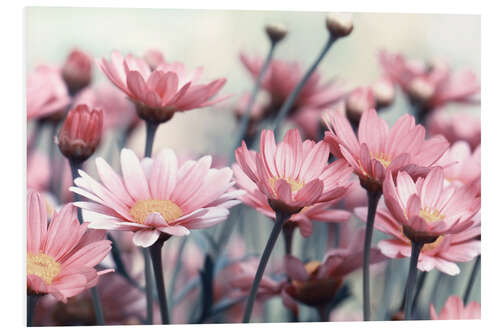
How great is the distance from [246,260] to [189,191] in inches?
5.6

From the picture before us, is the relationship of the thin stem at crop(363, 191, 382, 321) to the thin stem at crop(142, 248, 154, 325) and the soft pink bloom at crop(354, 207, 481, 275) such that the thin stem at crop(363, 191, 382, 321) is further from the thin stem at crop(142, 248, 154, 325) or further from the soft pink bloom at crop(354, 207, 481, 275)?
the thin stem at crop(142, 248, 154, 325)

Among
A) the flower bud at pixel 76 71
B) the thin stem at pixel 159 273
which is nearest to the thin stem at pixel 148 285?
the thin stem at pixel 159 273

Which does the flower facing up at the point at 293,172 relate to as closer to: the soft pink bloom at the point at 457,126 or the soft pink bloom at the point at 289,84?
the soft pink bloom at the point at 289,84

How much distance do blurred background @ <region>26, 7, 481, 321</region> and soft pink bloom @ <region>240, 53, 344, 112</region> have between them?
0.04ft

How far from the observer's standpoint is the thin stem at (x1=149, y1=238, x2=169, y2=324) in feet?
2.61

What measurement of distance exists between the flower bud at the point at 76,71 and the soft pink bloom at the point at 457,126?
0.45 metres

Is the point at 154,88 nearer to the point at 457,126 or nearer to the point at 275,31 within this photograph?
the point at 275,31

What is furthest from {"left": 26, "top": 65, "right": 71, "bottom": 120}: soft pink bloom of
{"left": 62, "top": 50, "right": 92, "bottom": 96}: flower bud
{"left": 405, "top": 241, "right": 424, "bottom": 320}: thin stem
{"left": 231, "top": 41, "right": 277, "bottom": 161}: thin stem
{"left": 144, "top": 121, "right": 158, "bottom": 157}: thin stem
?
{"left": 405, "top": 241, "right": 424, "bottom": 320}: thin stem

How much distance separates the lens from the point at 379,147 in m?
0.84

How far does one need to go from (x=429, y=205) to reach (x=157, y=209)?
12.1 inches

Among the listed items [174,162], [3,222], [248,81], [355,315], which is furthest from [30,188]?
[355,315]

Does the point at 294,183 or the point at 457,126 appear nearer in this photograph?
the point at 294,183

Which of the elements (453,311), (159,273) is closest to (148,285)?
(159,273)

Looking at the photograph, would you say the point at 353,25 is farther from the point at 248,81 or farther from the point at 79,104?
the point at 79,104
